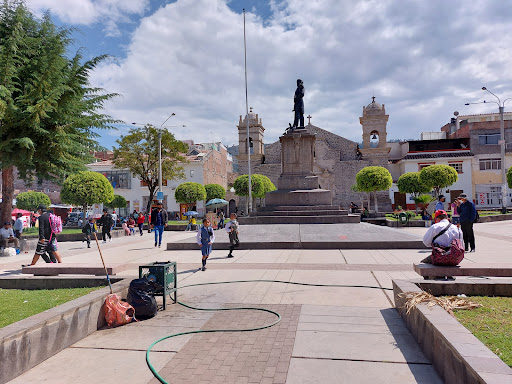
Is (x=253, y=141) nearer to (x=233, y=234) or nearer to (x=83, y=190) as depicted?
(x=83, y=190)

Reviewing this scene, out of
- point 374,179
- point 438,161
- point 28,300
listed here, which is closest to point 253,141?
point 374,179

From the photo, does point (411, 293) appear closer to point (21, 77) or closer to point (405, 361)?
point (405, 361)

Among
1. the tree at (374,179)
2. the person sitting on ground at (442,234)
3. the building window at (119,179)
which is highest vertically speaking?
the building window at (119,179)

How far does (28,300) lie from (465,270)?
21.1 feet

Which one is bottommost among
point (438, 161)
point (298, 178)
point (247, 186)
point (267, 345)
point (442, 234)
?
point (267, 345)

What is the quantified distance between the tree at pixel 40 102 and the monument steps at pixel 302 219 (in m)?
8.01

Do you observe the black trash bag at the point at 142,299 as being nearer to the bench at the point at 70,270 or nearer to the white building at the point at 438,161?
the bench at the point at 70,270

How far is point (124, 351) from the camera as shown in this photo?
4.09 metres

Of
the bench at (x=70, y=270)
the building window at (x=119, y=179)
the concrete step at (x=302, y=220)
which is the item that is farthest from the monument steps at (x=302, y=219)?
the building window at (x=119, y=179)

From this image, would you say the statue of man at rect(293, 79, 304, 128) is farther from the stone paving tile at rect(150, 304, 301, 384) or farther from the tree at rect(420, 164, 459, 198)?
the stone paving tile at rect(150, 304, 301, 384)

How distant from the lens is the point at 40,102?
1279 cm

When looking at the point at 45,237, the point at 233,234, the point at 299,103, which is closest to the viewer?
the point at 45,237

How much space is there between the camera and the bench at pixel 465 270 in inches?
225

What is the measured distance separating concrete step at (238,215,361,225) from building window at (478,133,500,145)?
121 ft
